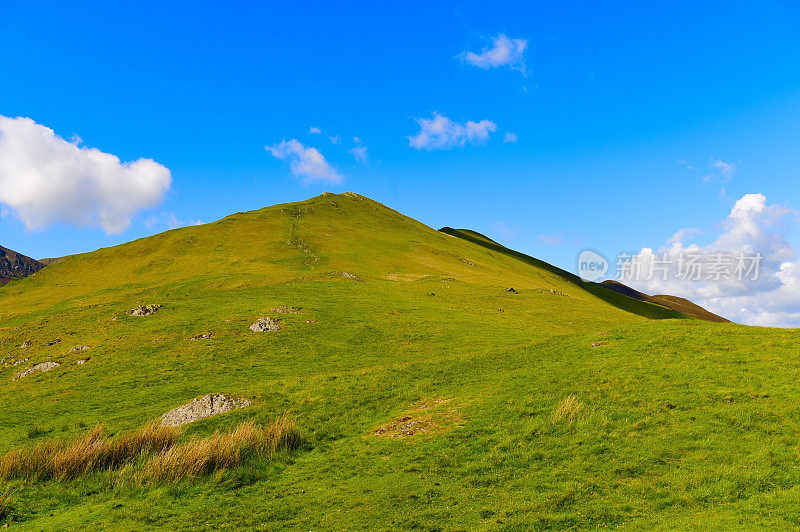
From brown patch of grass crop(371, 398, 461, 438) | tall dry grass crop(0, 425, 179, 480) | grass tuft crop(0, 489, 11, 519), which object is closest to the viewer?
grass tuft crop(0, 489, 11, 519)

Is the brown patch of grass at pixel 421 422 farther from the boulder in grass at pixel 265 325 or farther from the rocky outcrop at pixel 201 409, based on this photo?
the boulder in grass at pixel 265 325

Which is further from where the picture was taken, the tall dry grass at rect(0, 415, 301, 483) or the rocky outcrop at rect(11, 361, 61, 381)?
the rocky outcrop at rect(11, 361, 61, 381)

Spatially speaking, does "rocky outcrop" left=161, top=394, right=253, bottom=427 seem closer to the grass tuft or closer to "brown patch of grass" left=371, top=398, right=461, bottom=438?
the grass tuft

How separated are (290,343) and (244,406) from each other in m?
16.1

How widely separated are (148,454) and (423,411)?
1485 centimetres

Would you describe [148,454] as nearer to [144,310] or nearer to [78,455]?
[78,455]

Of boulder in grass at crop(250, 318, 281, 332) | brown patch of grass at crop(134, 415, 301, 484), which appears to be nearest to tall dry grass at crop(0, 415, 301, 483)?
brown patch of grass at crop(134, 415, 301, 484)

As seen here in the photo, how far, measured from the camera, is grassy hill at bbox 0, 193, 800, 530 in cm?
1588

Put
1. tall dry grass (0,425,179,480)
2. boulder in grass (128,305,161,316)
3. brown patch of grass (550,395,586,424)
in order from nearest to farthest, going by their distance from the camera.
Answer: tall dry grass (0,425,179,480) → brown patch of grass (550,395,586,424) → boulder in grass (128,305,161,316)

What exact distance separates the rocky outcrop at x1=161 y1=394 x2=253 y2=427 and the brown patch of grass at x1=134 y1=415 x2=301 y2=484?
5.72m

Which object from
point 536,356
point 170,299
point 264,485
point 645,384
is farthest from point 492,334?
point 170,299

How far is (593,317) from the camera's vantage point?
57656 millimetres

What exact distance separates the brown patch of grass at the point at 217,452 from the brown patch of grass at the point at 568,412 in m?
13.9

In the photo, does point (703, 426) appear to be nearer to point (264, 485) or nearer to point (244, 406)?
point (264, 485)
